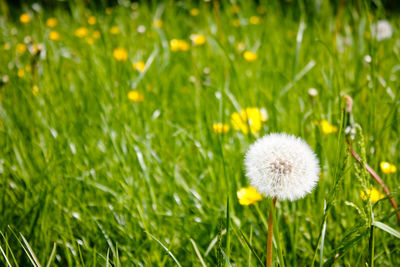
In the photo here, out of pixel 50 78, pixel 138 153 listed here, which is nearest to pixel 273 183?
pixel 138 153

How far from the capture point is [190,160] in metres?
1.35

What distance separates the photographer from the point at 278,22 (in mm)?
2627

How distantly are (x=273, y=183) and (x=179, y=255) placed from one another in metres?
0.44

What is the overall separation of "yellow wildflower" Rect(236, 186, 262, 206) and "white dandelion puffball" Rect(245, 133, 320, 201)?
0.91ft

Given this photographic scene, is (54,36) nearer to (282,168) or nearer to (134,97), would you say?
(134,97)

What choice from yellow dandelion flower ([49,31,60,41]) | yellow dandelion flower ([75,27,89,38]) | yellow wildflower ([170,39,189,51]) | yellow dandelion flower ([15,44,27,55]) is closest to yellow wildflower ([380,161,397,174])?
yellow wildflower ([170,39,189,51])

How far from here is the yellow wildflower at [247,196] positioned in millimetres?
1035

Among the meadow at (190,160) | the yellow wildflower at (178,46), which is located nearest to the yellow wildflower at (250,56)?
the meadow at (190,160)

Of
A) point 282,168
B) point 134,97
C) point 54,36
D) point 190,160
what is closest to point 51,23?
point 54,36

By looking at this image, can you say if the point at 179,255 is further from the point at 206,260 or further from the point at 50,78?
the point at 50,78

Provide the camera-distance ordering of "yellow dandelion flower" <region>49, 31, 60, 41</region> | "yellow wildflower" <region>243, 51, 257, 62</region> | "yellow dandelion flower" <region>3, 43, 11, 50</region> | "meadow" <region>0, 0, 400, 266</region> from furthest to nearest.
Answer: "yellow dandelion flower" <region>49, 31, 60, 41</region>, "yellow dandelion flower" <region>3, 43, 11, 50</region>, "yellow wildflower" <region>243, 51, 257, 62</region>, "meadow" <region>0, 0, 400, 266</region>

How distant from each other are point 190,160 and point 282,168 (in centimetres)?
64

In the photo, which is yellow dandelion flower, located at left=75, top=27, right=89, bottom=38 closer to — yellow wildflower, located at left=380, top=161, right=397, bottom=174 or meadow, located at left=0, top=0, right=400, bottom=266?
meadow, located at left=0, top=0, right=400, bottom=266

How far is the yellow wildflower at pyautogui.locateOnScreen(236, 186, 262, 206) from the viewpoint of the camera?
3.40 ft
